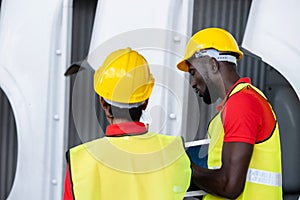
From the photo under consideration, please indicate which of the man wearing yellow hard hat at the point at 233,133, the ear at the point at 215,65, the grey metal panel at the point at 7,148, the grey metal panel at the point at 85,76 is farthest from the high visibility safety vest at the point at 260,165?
the grey metal panel at the point at 7,148

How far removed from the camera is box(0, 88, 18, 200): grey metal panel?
2865 mm

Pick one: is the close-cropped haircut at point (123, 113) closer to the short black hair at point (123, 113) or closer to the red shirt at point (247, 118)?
the short black hair at point (123, 113)

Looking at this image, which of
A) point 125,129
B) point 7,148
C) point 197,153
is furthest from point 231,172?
point 7,148

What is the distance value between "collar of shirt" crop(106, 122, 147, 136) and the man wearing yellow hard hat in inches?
11.5

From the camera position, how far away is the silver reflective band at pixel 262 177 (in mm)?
1708

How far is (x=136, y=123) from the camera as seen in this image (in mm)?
1557

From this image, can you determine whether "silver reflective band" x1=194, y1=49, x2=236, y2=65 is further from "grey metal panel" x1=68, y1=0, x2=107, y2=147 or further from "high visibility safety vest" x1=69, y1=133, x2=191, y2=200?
"grey metal panel" x1=68, y1=0, x2=107, y2=147

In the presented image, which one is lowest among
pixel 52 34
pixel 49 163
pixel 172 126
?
pixel 49 163

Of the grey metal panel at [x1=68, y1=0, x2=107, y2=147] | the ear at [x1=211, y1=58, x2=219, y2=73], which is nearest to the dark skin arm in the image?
the ear at [x1=211, y1=58, x2=219, y2=73]

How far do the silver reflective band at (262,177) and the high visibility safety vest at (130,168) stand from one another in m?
0.22

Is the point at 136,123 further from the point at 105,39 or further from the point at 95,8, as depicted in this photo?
the point at 95,8

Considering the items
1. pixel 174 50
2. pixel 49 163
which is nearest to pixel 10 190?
pixel 49 163

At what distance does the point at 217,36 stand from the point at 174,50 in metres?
0.30

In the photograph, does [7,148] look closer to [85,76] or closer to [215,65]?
[85,76]
